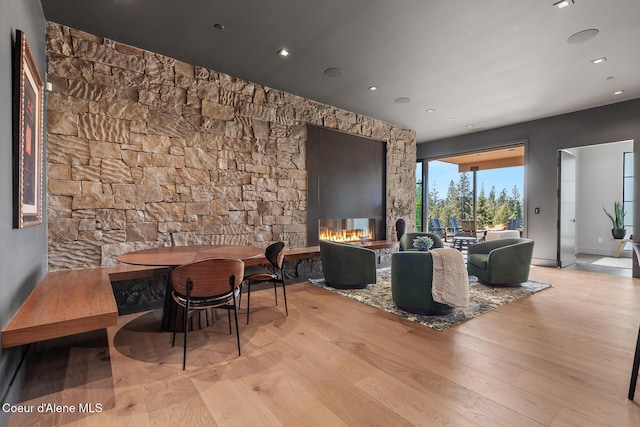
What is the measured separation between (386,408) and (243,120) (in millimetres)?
4015

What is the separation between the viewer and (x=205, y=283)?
221 centimetres

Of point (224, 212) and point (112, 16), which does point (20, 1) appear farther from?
point (224, 212)

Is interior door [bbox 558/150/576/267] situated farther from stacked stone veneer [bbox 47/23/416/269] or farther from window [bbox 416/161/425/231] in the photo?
stacked stone veneer [bbox 47/23/416/269]

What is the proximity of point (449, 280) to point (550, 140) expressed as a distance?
492 centimetres

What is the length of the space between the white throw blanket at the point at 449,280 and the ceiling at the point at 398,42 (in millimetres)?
2352

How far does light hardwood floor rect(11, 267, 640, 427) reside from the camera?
5.33 feet

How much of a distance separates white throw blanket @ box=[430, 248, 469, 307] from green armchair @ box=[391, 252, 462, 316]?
66 millimetres

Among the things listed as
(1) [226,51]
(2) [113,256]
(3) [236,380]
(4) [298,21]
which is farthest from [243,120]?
(3) [236,380]

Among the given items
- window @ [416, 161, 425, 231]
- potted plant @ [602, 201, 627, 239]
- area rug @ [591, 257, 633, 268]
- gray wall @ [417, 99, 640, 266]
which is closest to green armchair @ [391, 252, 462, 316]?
gray wall @ [417, 99, 640, 266]

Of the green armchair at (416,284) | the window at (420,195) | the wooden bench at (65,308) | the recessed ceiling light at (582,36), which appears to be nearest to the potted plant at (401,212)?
the window at (420,195)

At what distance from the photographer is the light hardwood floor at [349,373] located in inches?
64.0

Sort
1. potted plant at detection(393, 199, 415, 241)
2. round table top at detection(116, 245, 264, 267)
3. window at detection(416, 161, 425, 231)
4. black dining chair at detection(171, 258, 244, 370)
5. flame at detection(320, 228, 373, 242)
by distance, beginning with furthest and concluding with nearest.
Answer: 1. window at detection(416, 161, 425, 231)
2. potted plant at detection(393, 199, 415, 241)
3. flame at detection(320, 228, 373, 242)
4. round table top at detection(116, 245, 264, 267)
5. black dining chair at detection(171, 258, 244, 370)

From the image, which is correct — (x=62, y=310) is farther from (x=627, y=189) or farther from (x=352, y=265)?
(x=627, y=189)

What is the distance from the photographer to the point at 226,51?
11.8 feet
